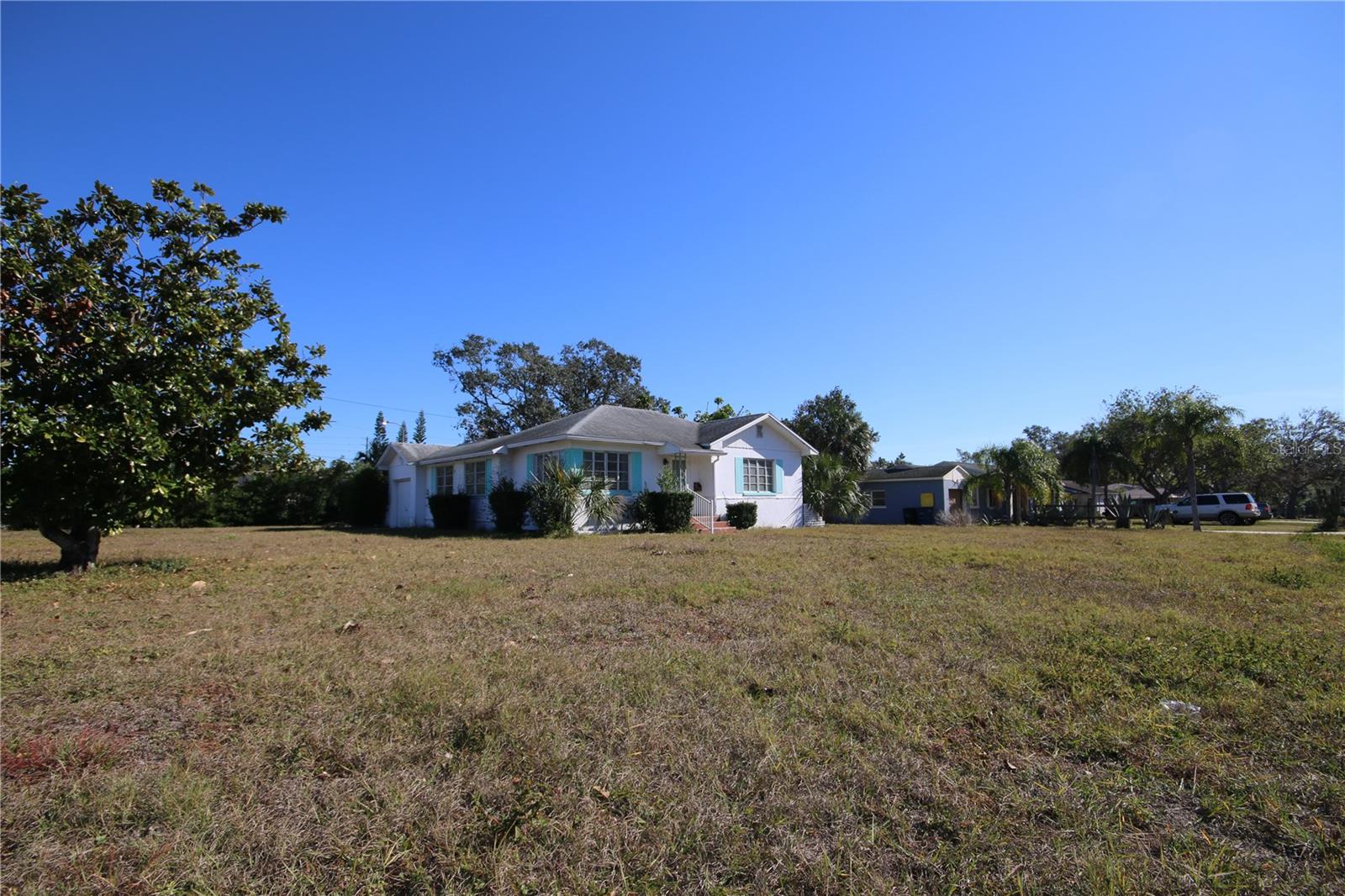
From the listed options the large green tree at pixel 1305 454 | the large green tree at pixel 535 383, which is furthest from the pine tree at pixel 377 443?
the large green tree at pixel 1305 454

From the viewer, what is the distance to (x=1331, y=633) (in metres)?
5.42

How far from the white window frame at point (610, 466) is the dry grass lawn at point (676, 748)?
539 inches

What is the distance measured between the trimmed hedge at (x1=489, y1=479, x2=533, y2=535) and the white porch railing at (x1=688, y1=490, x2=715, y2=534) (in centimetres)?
540

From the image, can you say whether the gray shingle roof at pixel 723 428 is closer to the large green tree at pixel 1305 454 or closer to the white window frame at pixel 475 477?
the white window frame at pixel 475 477

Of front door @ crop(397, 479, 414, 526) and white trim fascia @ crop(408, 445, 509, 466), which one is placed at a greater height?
white trim fascia @ crop(408, 445, 509, 466)

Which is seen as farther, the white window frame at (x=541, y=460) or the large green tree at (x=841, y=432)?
the large green tree at (x=841, y=432)

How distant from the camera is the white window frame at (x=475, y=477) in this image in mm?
23172

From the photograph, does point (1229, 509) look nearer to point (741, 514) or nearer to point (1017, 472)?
point (1017, 472)

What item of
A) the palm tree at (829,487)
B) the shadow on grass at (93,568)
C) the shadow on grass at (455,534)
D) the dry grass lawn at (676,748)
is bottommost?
the dry grass lawn at (676,748)

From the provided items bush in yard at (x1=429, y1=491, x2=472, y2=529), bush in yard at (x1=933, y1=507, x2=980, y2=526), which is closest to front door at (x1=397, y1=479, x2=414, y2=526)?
bush in yard at (x1=429, y1=491, x2=472, y2=529)

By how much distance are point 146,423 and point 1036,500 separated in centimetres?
3218

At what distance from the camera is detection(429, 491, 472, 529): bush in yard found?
74.7 ft

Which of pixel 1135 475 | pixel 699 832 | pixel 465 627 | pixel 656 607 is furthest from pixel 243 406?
pixel 1135 475

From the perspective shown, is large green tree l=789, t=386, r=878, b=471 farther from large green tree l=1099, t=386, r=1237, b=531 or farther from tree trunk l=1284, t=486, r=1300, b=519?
tree trunk l=1284, t=486, r=1300, b=519
